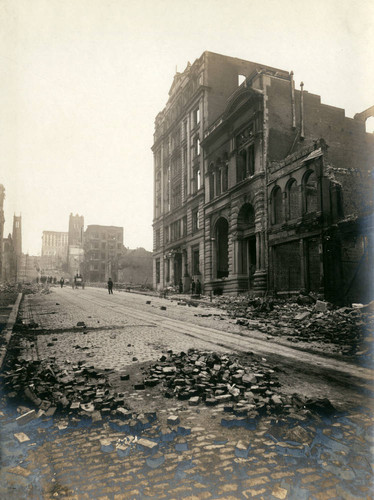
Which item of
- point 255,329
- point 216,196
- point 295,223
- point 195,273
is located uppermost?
point 216,196

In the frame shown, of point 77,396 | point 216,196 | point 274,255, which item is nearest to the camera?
point 77,396

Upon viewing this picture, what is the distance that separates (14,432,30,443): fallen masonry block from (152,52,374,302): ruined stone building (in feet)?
49.4

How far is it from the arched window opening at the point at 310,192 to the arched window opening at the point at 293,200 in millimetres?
668

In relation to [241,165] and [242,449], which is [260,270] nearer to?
[241,165]

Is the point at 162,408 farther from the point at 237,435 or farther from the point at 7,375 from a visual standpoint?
the point at 7,375

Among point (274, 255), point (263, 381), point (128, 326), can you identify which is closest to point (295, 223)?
point (274, 255)

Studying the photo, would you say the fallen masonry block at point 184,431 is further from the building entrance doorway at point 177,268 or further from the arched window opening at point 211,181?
the building entrance doorway at point 177,268

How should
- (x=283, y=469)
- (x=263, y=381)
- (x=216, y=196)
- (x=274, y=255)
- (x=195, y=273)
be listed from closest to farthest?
(x=283, y=469) → (x=263, y=381) → (x=274, y=255) → (x=216, y=196) → (x=195, y=273)

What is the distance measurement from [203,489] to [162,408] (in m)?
1.39

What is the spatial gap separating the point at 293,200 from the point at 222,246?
31.4 ft

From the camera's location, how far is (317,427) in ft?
10.8

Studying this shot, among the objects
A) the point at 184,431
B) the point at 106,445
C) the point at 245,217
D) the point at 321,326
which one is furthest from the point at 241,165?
the point at 106,445

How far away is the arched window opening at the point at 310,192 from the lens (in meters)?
18.5

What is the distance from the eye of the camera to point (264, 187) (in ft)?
71.6
